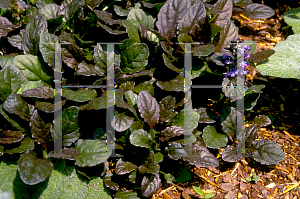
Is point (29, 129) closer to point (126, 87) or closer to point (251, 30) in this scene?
point (126, 87)

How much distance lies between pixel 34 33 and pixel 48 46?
186 millimetres

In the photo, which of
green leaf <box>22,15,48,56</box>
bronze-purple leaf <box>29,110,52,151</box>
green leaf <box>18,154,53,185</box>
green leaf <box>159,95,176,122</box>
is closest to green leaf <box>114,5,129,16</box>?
green leaf <box>22,15,48,56</box>

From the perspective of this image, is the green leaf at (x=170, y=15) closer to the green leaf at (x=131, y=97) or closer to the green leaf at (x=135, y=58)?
the green leaf at (x=135, y=58)

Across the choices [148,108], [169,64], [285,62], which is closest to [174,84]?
[169,64]

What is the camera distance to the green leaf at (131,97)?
2.05 m

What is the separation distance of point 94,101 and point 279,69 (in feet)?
5.13

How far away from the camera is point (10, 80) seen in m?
1.96

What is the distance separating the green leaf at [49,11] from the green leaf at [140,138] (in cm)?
129

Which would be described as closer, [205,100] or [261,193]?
[261,193]

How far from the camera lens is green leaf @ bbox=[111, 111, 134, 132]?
182 centimetres

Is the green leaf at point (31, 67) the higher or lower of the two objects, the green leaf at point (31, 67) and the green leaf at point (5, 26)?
the lower

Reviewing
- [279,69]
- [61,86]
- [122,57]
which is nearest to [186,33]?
[122,57]

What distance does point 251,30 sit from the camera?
3111mm

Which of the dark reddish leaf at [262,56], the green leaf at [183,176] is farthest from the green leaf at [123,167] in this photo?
the dark reddish leaf at [262,56]
